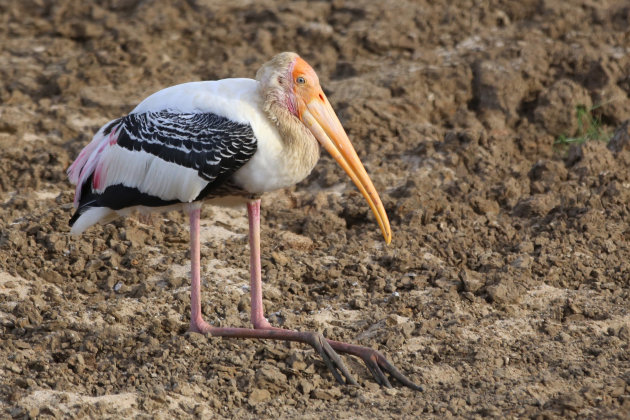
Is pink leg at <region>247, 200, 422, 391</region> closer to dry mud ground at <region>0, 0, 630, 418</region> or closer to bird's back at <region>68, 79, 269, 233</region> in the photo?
dry mud ground at <region>0, 0, 630, 418</region>

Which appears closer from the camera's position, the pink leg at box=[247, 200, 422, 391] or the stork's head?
the pink leg at box=[247, 200, 422, 391]

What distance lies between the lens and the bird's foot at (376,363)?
18.1ft

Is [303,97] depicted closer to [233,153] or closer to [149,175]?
[233,153]

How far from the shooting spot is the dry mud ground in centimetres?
549

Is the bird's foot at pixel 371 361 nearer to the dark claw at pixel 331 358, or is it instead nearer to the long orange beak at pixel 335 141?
the dark claw at pixel 331 358

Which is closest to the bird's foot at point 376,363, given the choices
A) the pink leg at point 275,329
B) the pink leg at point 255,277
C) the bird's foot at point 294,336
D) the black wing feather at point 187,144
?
the pink leg at point 275,329

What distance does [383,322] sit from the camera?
6250 millimetres

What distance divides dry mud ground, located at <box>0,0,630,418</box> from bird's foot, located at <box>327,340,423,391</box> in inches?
3.3

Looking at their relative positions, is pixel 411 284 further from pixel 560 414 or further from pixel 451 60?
pixel 451 60

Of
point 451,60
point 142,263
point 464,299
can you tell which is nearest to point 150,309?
point 142,263

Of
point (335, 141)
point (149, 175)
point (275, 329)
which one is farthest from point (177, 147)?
point (275, 329)

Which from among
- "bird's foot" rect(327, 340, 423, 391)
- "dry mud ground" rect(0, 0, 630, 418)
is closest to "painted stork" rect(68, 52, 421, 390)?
"bird's foot" rect(327, 340, 423, 391)

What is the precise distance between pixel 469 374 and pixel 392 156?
3.20 m

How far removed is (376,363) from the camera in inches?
221
